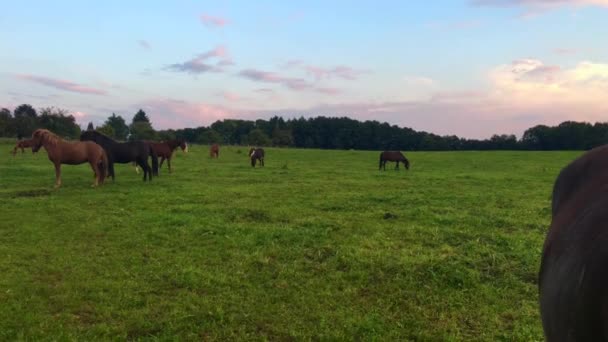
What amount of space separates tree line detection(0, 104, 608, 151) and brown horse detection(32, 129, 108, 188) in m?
50.5

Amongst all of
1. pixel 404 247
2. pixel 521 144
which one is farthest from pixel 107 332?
pixel 521 144

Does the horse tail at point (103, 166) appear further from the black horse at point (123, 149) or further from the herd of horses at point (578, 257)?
the herd of horses at point (578, 257)

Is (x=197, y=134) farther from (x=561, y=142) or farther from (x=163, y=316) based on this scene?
(x=163, y=316)

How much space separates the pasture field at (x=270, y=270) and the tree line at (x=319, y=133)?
190 ft

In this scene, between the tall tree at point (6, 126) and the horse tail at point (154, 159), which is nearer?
the horse tail at point (154, 159)

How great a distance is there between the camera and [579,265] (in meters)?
2.03

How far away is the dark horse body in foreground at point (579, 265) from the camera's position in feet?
6.00

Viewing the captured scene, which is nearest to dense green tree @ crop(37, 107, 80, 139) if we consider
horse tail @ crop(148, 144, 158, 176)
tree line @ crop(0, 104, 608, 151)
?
tree line @ crop(0, 104, 608, 151)

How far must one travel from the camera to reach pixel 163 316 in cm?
460

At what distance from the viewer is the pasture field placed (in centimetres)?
441

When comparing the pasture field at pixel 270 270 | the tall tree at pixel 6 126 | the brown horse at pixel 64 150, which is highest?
the tall tree at pixel 6 126

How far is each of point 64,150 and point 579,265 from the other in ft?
51.7

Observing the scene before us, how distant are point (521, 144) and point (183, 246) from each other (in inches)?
2907

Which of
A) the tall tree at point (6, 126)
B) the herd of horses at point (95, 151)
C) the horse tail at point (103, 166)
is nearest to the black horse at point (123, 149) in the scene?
the herd of horses at point (95, 151)
